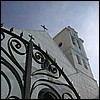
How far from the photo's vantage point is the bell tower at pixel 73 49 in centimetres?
1580

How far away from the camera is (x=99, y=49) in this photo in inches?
99.7

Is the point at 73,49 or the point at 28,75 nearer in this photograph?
the point at 28,75

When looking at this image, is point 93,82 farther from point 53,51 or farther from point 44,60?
point 44,60

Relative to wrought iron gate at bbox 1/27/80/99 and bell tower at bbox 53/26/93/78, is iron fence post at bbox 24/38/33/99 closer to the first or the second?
wrought iron gate at bbox 1/27/80/99

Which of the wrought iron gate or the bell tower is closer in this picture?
the wrought iron gate

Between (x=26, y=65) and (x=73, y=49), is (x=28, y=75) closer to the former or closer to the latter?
(x=26, y=65)

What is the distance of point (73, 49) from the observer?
55.9 feet

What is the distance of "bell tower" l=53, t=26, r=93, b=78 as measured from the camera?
15802 millimetres

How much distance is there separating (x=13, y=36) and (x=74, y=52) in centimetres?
1446

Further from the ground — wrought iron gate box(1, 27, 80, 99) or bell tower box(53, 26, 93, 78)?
bell tower box(53, 26, 93, 78)

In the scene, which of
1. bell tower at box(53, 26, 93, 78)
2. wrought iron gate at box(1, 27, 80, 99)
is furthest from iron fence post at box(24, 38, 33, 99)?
bell tower at box(53, 26, 93, 78)

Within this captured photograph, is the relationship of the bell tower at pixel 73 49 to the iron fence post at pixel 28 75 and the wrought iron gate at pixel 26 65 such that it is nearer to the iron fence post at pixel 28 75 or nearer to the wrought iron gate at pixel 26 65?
the wrought iron gate at pixel 26 65

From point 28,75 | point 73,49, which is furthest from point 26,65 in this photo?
point 73,49

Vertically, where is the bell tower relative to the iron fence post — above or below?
above
